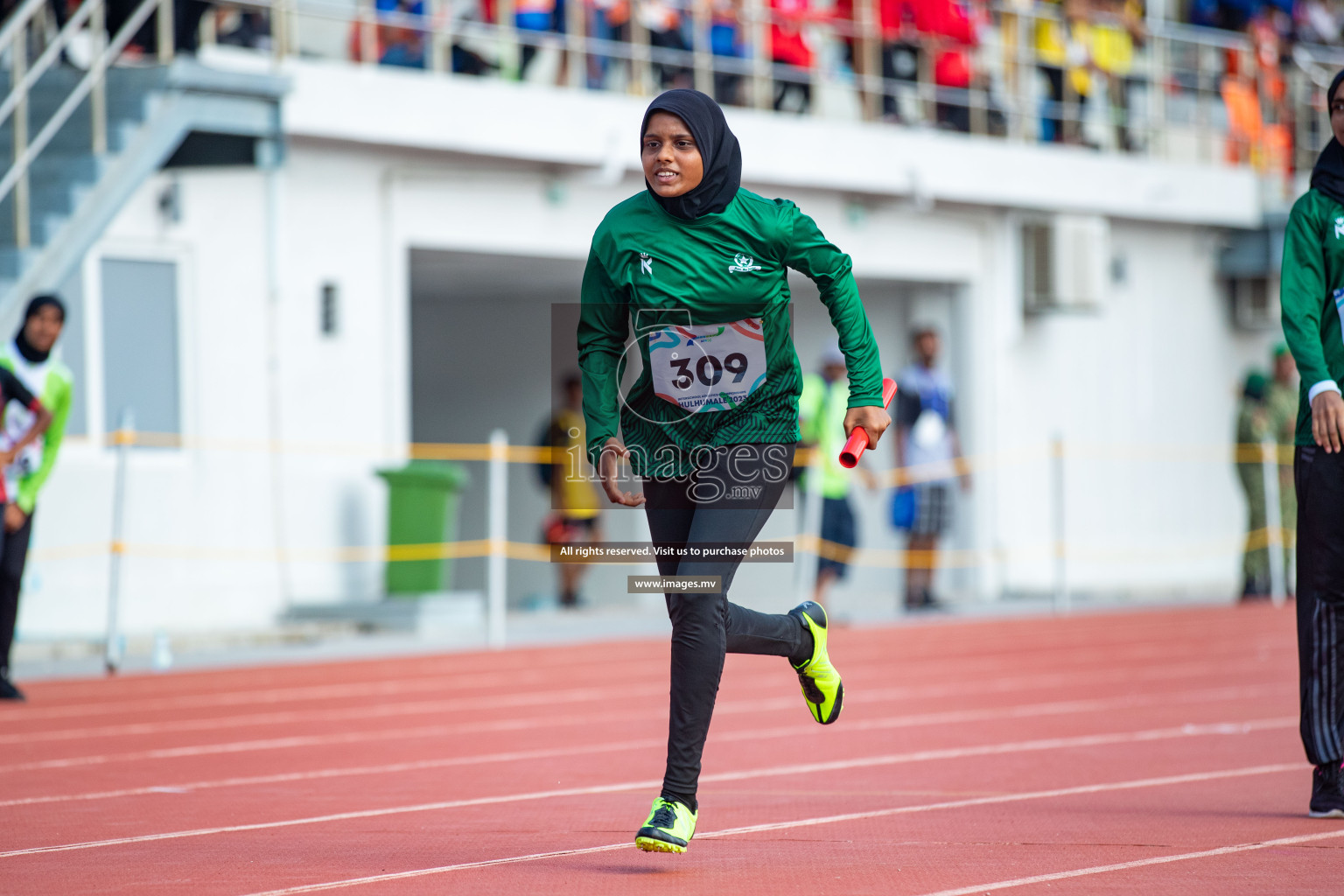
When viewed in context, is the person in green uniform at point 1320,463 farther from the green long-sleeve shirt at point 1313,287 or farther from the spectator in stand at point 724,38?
the spectator in stand at point 724,38

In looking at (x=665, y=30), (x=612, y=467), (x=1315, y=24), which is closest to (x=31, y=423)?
(x=612, y=467)

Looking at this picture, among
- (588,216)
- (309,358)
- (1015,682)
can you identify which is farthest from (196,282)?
(1015,682)

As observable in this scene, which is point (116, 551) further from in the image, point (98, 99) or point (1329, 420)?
point (1329, 420)

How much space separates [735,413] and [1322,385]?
5.86 feet

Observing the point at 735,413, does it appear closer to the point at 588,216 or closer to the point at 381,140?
the point at 381,140

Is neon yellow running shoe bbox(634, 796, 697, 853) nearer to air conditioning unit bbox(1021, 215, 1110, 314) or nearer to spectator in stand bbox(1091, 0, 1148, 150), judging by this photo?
air conditioning unit bbox(1021, 215, 1110, 314)

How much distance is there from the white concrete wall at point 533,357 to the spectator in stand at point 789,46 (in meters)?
0.55

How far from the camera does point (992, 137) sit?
20688 millimetres

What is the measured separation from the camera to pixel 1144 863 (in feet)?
16.4

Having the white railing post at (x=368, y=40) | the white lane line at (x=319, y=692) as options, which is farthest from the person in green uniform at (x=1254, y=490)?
the white railing post at (x=368, y=40)

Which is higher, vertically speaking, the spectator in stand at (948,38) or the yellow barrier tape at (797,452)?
the spectator in stand at (948,38)

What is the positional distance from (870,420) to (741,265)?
536mm

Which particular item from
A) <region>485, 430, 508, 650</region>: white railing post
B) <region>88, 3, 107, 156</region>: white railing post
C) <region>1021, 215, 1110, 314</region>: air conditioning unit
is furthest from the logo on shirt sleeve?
<region>1021, 215, 1110, 314</region>: air conditioning unit

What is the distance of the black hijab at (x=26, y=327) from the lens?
386 inches
